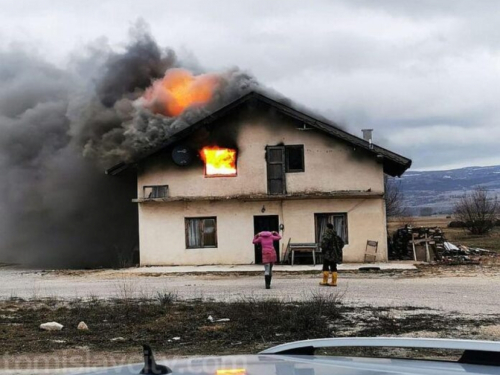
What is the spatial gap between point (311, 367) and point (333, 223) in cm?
2239

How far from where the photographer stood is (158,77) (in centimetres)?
3312

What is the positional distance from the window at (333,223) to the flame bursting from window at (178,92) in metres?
8.35

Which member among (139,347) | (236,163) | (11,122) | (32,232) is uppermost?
(11,122)

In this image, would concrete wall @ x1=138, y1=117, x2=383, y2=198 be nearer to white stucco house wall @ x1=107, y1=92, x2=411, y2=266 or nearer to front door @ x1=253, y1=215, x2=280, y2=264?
white stucco house wall @ x1=107, y1=92, x2=411, y2=266

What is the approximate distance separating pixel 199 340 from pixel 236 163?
1555 centimetres

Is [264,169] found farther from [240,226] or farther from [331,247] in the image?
[331,247]

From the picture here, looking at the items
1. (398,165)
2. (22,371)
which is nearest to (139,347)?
(22,371)

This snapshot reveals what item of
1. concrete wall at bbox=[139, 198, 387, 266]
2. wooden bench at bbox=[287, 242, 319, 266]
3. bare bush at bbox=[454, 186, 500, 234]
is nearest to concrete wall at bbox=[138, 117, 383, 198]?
concrete wall at bbox=[139, 198, 387, 266]

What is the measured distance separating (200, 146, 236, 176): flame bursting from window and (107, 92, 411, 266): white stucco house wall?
161 millimetres

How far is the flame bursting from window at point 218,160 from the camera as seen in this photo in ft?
80.8

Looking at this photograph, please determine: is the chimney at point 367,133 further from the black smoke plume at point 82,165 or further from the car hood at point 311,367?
the car hood at point 311,367

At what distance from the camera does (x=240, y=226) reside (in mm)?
24344

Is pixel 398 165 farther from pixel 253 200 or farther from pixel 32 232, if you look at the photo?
pixel 32 232

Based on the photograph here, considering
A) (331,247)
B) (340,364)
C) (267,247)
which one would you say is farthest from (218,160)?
(340,364)
